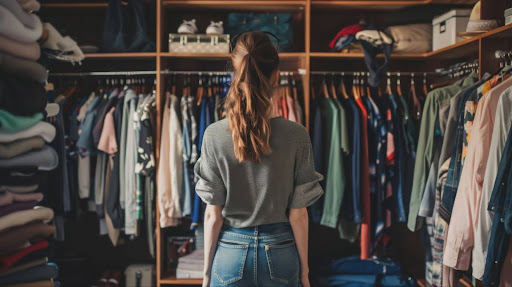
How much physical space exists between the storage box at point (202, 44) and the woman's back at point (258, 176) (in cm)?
160

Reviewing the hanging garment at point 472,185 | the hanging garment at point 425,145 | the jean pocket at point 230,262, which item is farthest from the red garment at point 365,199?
the jean pocket at point 230,262

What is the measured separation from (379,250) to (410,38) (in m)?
1.60

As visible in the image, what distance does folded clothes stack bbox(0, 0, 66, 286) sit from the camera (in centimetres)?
134

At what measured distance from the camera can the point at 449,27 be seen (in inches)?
126

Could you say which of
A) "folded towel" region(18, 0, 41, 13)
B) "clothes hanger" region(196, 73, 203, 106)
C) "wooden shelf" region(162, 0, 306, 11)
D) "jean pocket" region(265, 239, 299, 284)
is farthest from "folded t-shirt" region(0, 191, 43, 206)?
"wooden shelf" region(162, 0, 306, 11)

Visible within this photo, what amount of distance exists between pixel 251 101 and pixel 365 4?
2.09 metres

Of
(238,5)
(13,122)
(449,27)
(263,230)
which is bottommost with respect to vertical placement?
(263,230)

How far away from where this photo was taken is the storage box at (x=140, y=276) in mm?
3523

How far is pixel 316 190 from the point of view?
1938 millimetres

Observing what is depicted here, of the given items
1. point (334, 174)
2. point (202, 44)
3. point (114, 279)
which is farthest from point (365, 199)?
point (114, 279)

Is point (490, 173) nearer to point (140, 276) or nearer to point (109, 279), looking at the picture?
point (140, 276)

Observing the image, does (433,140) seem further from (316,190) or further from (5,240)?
(5,240)

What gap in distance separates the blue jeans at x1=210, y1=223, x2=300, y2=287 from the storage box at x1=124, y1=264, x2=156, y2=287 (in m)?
1.78

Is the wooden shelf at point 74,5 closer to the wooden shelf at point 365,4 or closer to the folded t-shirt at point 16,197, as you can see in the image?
the wooden shelf at point 365,4
